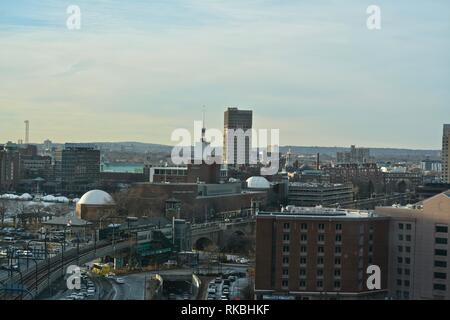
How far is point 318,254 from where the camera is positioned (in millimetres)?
6113

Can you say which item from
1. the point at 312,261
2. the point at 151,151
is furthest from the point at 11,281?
the point at 151,151

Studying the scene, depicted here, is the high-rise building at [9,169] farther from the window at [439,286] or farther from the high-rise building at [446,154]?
the window at [439,286]

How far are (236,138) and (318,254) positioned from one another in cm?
1986

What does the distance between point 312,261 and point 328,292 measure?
28 centimetres

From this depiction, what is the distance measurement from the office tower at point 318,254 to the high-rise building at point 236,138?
18181 mm

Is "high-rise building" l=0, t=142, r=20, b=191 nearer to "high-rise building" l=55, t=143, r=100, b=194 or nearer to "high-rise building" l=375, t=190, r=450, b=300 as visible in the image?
"high-rise building" l=55, t=143, r=100, b=194

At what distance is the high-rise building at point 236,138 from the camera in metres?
25.3

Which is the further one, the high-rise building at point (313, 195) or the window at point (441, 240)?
the high-rise building at point (313, 195)

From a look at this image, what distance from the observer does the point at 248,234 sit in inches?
480

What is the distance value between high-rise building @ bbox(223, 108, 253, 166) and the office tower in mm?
18181

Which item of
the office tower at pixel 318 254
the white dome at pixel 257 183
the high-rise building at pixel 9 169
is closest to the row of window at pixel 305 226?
the office tower at pixel 318 254

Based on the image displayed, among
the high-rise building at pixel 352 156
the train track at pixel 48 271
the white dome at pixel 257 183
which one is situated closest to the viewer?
the train track at pixel 48 271

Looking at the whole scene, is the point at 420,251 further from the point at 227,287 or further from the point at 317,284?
the point at 227,287
